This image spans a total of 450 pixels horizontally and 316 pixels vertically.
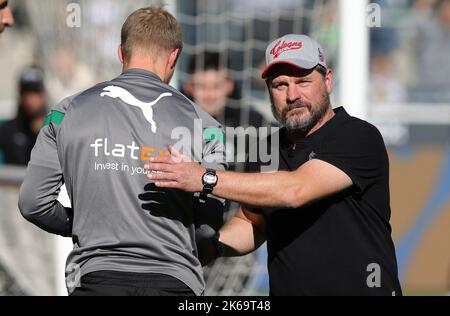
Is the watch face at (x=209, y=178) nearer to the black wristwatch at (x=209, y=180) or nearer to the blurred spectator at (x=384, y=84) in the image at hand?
the black wristwatch at (x=209, y=180)

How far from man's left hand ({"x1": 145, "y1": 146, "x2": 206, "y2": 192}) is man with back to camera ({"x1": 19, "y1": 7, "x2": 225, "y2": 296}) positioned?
0.11 metres

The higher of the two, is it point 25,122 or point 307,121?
point 307,121

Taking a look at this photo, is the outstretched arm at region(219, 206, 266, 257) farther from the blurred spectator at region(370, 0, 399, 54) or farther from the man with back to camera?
the blurred spectator at region(370, 0, 399, 54)

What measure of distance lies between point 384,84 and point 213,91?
5083 millimetres

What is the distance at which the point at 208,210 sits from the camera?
145 inches

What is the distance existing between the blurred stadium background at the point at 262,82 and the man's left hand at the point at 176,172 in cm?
188

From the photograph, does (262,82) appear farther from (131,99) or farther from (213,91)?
(131,99)

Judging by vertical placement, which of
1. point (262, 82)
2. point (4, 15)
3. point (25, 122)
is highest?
point (4, 15)

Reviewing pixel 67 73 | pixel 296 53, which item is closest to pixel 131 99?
Answer: pixel 296 53

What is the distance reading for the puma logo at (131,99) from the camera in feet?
11.6

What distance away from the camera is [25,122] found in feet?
35.1

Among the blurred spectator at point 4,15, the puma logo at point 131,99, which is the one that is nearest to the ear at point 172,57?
the puma logo at point 131,99

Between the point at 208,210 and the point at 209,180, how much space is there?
261 millimetres
